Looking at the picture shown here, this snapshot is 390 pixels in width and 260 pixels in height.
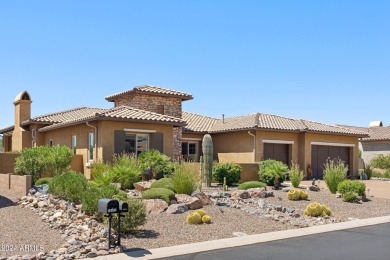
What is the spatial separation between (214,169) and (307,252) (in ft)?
40.4

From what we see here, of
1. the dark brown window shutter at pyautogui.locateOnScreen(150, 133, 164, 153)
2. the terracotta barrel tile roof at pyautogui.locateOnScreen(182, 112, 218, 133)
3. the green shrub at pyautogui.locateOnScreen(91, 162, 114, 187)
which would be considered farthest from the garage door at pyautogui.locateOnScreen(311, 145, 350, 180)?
the green shrub at pyautogui.locateOnScreen(91, 162, 114, 187)

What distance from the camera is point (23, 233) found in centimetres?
1048

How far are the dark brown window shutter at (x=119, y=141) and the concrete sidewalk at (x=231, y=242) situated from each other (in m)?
11.6

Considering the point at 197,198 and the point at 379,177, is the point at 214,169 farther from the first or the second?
the point at 379,177

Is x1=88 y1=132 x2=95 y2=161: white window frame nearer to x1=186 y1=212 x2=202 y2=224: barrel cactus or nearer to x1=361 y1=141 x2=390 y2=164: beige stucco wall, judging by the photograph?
x1=186 y1=212 x2=202 y2=224: barrel cactus

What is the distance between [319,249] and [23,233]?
7339 millimetres

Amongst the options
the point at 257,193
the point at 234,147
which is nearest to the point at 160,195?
the point at 257,193

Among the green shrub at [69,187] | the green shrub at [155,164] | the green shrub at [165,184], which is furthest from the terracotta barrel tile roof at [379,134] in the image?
the green shrub at [69,187]

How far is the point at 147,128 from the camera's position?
891 inches

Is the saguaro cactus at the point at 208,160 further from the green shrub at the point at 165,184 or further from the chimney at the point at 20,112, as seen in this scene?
the chimney at the point at 20,112

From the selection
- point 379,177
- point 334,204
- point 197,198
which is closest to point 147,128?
point 197,198

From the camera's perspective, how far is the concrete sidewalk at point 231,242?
8773mm

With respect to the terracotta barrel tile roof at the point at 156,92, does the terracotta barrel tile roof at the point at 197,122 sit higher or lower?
lower

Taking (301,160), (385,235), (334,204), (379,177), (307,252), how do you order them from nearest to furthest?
(307,252)
(385,235)
(334,204)
(301,160)
(379,177)
